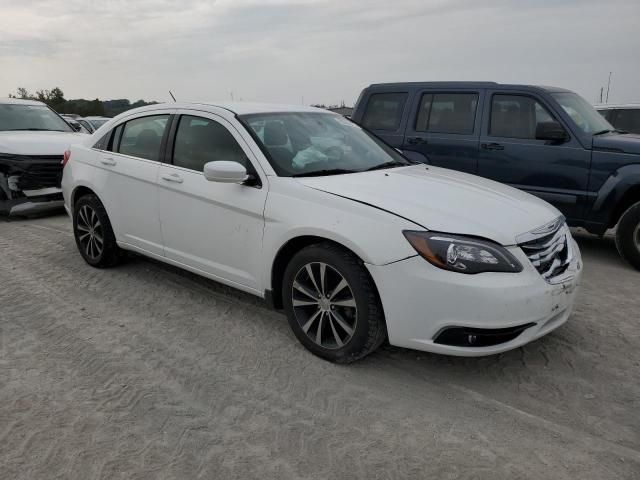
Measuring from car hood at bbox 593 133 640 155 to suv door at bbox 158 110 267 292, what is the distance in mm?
3918

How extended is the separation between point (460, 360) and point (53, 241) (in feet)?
16.3

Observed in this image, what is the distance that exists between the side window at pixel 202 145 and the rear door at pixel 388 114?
319 cm

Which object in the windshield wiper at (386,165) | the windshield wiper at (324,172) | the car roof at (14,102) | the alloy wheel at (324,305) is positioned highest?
the car roof at (14,102)

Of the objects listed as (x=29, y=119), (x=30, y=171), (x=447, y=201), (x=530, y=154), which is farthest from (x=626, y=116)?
(x=29, y=119)

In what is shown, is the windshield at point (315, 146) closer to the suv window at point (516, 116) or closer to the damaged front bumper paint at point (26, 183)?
the suv window at point (516, 116)

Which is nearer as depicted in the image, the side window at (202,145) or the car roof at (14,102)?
the side window at (202,145)

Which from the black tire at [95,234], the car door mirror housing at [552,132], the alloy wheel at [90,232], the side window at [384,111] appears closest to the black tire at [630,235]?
the car door mirror housing at [552,132]

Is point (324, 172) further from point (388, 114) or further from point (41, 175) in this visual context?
point (41, 175)

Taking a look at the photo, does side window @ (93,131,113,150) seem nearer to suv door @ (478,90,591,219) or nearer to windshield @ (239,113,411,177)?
windshield @ (239,113,411,177)

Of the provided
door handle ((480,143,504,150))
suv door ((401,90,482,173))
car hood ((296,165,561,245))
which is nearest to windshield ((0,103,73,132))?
suv door ((401,90,482,173))

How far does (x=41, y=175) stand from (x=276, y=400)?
246 inches

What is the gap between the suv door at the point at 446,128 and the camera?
654cm

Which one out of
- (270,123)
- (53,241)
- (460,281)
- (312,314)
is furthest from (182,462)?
(53,241)

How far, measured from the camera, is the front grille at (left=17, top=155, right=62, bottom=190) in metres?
7.69
